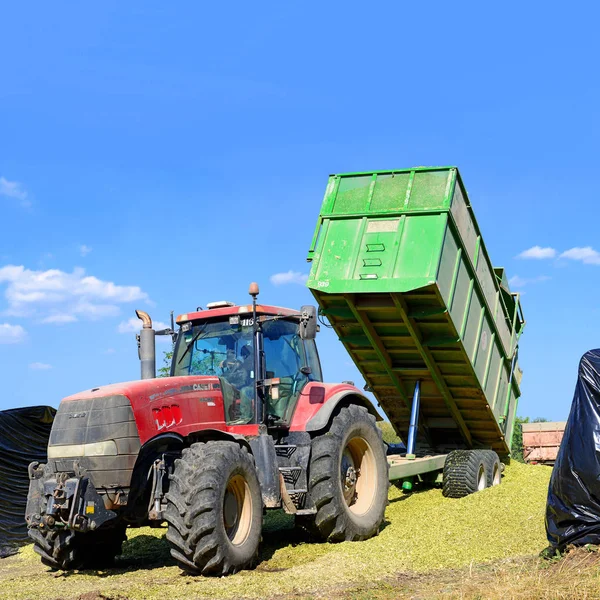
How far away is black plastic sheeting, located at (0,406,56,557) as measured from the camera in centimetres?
939

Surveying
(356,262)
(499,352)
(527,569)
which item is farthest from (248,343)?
(499,352)

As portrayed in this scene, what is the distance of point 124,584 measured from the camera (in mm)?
6180

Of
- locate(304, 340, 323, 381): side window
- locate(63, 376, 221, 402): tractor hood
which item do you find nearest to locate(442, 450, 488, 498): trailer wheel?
locate(304, 340, 323, 381): side window

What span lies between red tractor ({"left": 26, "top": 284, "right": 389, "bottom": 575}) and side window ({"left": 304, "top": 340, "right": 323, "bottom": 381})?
0.02 m

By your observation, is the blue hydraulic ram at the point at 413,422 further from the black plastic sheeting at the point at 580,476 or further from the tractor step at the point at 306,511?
the black plastic sheeting at the point at 580,476

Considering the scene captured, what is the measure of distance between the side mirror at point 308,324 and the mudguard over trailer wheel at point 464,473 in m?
3.38

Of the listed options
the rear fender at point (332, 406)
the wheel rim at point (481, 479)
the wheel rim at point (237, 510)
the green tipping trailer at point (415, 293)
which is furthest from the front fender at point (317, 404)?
the wheel rim at point (481, 479)

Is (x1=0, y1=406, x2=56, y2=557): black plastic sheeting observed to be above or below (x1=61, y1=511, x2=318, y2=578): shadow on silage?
above

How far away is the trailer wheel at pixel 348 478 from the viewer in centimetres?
741

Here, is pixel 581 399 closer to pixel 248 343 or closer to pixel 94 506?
pixel 248 343

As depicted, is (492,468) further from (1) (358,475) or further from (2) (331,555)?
(2) (331,555)

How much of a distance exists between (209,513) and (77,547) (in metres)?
1.46

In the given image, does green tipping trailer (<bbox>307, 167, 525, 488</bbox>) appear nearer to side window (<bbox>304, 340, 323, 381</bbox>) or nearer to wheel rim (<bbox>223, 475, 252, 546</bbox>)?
side window (<bbox>304, 340, 323, 381</bbox>)

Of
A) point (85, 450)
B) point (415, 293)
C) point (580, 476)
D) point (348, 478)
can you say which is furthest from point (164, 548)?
point (580, 476)
